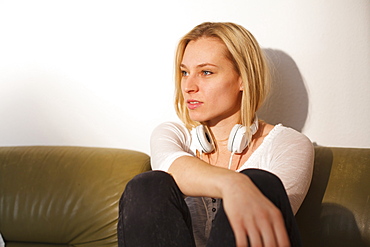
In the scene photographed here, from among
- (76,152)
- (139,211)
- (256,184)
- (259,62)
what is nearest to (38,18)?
(76,152)

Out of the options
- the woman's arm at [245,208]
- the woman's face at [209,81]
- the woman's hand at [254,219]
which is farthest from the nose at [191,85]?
the woman's hand at [254,219]

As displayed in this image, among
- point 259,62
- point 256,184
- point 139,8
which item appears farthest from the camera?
point 139,8

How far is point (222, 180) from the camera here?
107cm

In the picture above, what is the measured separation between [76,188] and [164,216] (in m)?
0.72

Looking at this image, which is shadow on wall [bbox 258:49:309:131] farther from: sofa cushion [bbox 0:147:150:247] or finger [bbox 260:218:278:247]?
finger [bbox 260:218:278:247]

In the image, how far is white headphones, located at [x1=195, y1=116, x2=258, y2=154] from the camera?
55.9 inches

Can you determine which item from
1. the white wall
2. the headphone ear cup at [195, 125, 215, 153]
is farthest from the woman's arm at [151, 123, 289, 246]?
the white wall

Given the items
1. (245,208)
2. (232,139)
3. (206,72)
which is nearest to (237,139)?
(232,139)

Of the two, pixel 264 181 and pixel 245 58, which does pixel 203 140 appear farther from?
pixel 264 181

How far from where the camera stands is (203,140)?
145 centimetres

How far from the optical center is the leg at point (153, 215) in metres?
1.06

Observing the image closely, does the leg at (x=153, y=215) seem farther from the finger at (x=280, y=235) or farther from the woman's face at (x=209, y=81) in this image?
the woman's face at (x=209, y=81)

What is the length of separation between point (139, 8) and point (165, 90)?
358 mm

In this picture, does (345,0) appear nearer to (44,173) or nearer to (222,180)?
(222,180)
